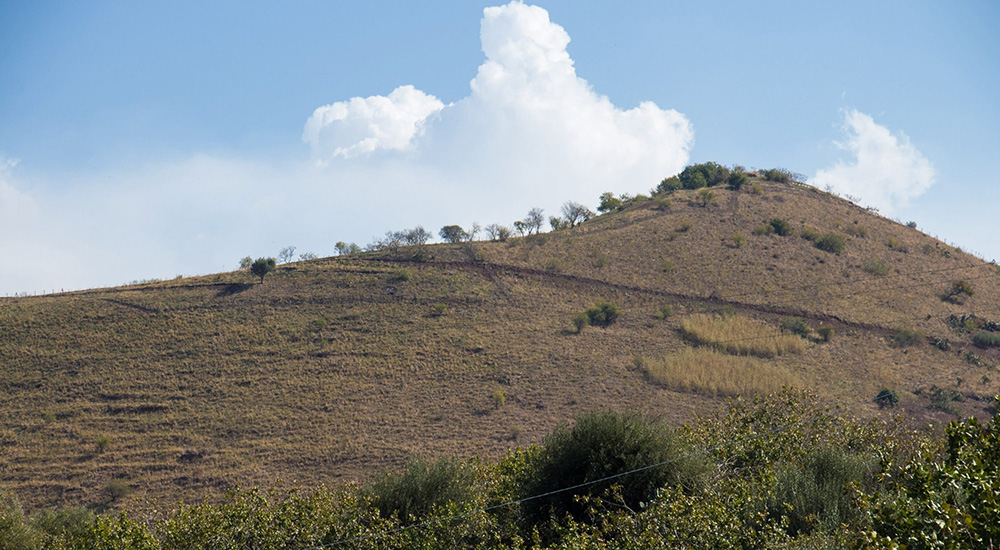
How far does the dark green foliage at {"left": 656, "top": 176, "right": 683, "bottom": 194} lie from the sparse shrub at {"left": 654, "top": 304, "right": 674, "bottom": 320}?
4297 cm

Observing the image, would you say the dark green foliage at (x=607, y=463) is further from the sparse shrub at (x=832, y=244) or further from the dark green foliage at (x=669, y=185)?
the dark green foliage at (x=669, y=185)

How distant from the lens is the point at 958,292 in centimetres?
6694

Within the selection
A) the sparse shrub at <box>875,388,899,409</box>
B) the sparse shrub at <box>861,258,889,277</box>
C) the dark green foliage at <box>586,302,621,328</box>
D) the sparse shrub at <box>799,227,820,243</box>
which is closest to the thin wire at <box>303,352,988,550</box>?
the sparse shrub at <box>875,388,899,409</box>

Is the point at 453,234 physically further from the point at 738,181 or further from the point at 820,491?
the point at 820,491

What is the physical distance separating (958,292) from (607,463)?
A: 6221 centimetres

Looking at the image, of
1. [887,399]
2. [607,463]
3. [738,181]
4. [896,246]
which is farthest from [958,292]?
[607,463]

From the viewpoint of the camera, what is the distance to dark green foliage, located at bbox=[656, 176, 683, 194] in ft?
346

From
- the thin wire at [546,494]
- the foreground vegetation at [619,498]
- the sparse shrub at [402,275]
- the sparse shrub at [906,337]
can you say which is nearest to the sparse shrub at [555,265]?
the sparse shrub at [402,275]

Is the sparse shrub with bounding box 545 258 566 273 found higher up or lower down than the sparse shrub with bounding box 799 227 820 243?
lower down

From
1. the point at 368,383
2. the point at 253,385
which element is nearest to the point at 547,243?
the point at 368,383

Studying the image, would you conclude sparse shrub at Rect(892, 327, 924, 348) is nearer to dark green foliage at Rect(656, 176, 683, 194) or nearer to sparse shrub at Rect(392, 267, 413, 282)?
sparse shrub at Rect(392, 267, 413, 282)

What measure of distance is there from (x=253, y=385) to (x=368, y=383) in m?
8.30

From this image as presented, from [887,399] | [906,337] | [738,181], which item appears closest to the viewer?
[887,399]

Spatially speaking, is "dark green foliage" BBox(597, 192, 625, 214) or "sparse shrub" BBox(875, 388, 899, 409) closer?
"sparse shrub" BBox(875, 388, 899, 409)
